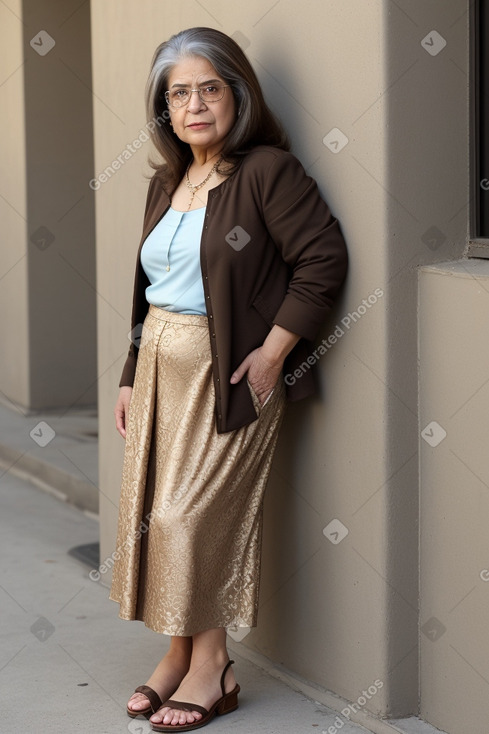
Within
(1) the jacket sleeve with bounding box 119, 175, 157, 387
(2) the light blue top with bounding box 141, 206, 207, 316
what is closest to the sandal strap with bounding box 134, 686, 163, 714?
(1) the jacket sleeve with bounding box 119, 175, 157, 387

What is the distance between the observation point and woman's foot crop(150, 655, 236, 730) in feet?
10.4

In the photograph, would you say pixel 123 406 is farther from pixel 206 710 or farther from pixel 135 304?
pixel 206 710

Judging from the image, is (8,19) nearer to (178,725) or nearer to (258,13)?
(258,13)

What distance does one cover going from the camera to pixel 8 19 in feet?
22.4

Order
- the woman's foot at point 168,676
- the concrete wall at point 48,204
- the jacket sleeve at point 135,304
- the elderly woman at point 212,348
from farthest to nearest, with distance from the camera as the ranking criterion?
1. the concrete wall at point 48,204
2. the jacket sleeve at point 135,304
3. the woman's foot at point 168,676
4. the elderly woman at point 212,348

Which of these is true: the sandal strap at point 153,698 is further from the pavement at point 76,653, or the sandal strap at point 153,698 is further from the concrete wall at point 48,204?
the concrete wall at point 48,204

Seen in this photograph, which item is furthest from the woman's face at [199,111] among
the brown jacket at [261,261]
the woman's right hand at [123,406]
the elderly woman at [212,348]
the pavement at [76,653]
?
the pavement at [76,653]

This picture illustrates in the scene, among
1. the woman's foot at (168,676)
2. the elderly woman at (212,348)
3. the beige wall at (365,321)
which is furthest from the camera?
the woman's foot at (168,676)

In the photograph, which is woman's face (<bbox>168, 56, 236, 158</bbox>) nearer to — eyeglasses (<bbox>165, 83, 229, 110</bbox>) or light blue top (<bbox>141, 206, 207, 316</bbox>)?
eyeglasses (<bbox>165, 83, 229, 110</bbox>)

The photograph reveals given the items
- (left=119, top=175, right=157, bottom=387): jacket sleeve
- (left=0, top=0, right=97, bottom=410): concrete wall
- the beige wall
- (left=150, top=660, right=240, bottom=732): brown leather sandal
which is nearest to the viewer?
the beige wall

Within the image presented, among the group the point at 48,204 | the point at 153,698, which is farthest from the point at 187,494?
the point at 48,204

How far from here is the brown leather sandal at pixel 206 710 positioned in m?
3.14

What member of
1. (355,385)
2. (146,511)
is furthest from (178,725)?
(355,385)

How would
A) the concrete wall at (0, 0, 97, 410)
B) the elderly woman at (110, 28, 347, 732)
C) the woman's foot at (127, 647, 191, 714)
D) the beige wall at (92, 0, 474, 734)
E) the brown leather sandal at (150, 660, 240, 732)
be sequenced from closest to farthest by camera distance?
1. the beige wall at (92, 0, 474, 734)
2. the elderly woman at (110, 28, 347, 732)
3. the brown leather sandal at (150, 660, 240, 732)
4. the woman's foot at (127, 647, 191, 714)
5. the concrete wall at (0, 0, 97, 410)
